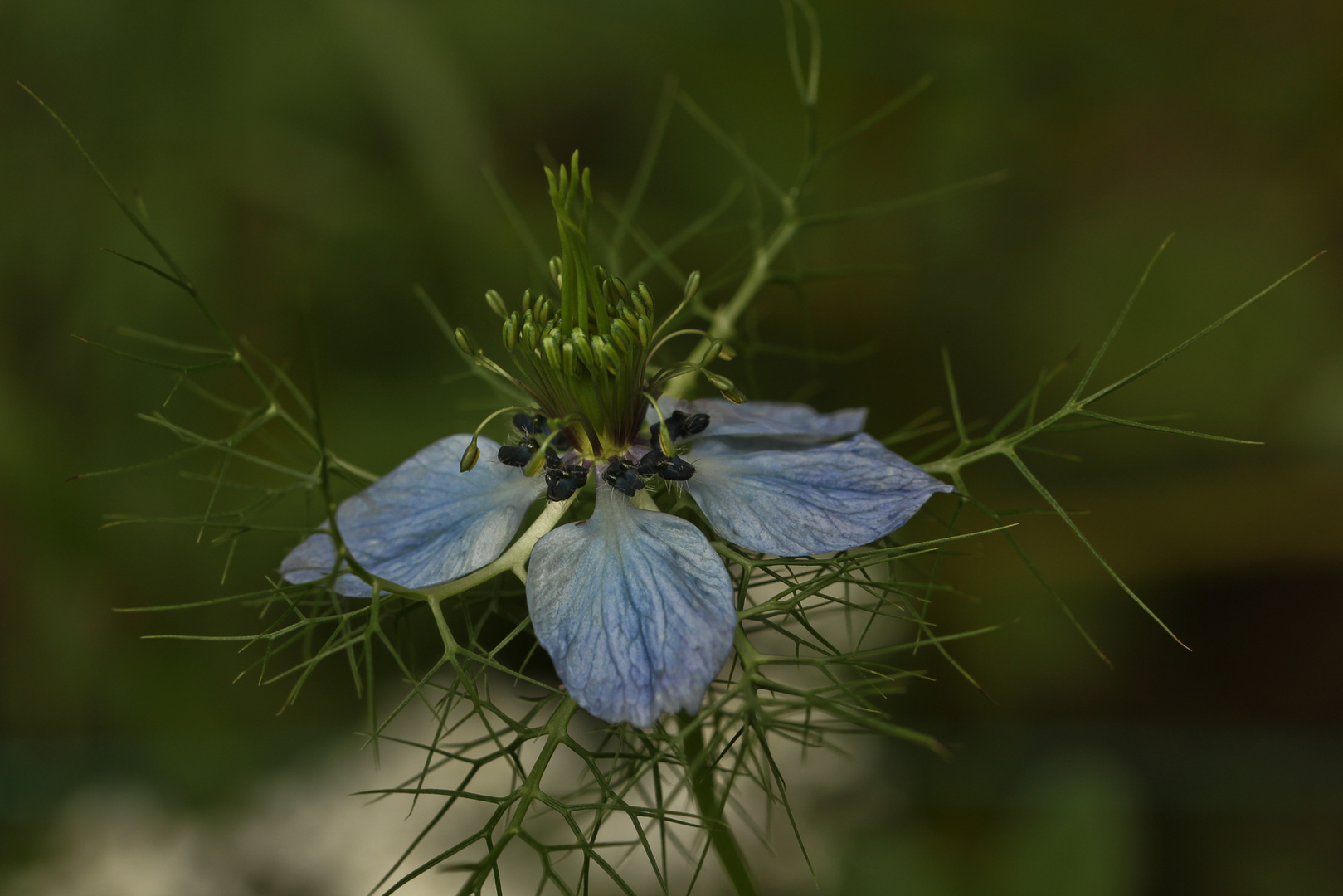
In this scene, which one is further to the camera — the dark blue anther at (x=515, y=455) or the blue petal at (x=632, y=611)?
the dark blue anther at (x=515, y=455)

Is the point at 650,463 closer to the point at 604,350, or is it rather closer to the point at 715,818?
the point at 604,350

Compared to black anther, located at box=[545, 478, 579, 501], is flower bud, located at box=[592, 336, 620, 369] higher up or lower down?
higher up

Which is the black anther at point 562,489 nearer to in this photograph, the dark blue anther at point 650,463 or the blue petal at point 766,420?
the dark blue anther at point 650,463

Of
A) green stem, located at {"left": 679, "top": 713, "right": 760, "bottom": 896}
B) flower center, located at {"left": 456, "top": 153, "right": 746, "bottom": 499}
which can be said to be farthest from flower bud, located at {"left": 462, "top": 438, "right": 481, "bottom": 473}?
green stem, located at {"left": 679, "top": 713, "right": 760, "bottom": 896}

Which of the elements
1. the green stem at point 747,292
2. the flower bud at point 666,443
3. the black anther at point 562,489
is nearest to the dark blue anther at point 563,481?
the black anther at point 562,489

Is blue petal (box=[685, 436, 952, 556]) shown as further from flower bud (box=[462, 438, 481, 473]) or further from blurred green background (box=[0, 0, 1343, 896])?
blurred green background (box=[0, 0, 1343, 896])

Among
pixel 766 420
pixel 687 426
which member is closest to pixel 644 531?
pixel 687 426

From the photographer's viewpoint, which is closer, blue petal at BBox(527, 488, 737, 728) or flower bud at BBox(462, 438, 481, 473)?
blue petal at BBox(527, 488, 737, 728)
